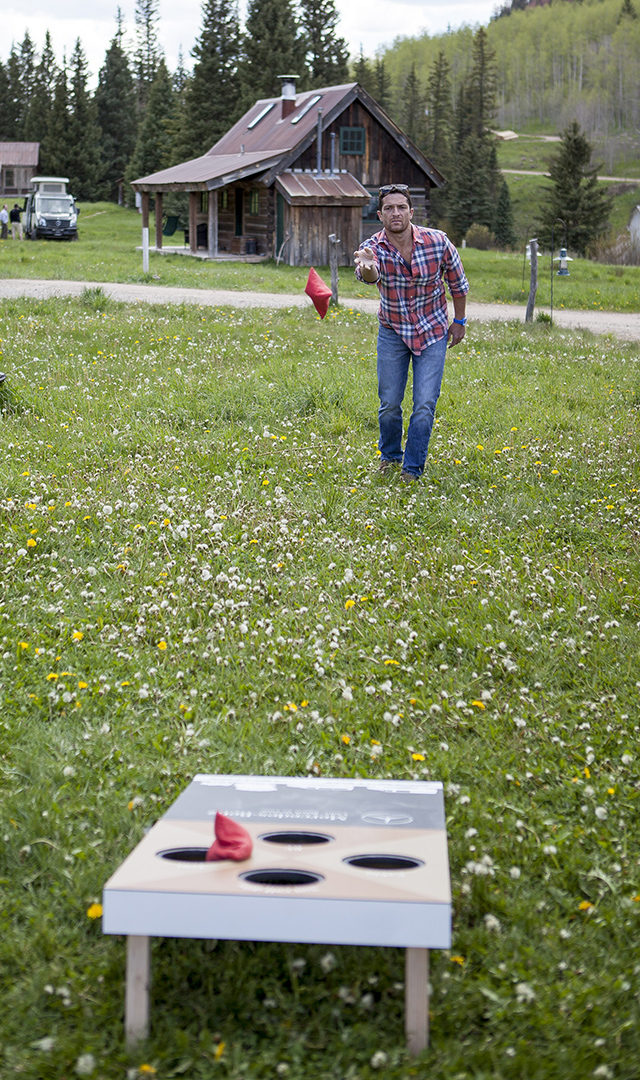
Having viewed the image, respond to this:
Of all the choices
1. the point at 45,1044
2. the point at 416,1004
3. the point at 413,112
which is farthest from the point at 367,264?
the point at 413,112

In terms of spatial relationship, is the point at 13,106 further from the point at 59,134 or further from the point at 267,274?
the point at 267,274

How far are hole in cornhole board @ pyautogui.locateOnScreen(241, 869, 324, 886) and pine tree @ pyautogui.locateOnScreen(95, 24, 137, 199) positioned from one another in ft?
295

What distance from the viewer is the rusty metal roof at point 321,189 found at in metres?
32.4

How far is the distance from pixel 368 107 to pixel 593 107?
12027 centimetres

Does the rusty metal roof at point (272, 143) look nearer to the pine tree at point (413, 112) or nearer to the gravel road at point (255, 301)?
the gravel road at point (255, 301)

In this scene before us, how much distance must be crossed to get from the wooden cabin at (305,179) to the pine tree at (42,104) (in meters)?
44.6

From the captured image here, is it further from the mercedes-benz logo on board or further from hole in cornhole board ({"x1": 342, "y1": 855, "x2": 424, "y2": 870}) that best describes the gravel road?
hole in cornhole board ({"x1": 342, "y1": 855, "x2": 424, "y2": 870})

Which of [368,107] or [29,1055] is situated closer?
[29,1055]

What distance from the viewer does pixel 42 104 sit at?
84938mm

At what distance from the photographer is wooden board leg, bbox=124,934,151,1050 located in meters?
2.56

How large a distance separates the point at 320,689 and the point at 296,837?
1568 mm

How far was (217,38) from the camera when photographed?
6016cm

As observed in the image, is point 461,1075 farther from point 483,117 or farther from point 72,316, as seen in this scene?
point 483,117

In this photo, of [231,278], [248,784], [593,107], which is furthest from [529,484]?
[593,107]
